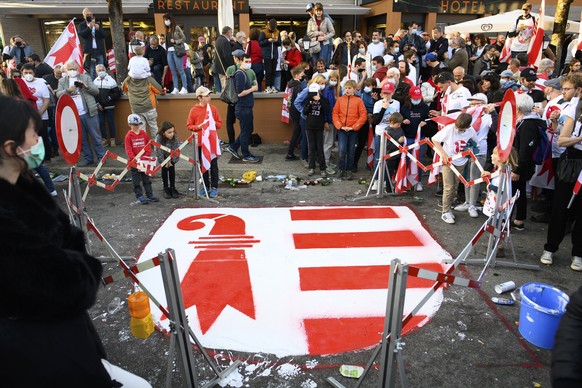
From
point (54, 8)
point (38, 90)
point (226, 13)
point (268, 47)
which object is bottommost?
point (38, 90)

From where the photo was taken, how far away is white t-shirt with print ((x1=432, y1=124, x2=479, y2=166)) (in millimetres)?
7117

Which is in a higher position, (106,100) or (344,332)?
(106,100)

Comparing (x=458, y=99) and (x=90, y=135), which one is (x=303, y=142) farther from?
(x=90, y=135)

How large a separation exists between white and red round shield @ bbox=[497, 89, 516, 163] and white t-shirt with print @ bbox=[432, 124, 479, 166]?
157 cm

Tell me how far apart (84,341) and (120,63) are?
11193mm

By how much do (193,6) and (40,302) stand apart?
21010mm

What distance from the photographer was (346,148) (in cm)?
918

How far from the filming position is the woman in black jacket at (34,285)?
74.7 inches

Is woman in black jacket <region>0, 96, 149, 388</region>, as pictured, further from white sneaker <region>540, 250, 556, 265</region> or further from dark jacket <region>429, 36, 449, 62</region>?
dark jacket <region>429, 36, 449, 62</region>

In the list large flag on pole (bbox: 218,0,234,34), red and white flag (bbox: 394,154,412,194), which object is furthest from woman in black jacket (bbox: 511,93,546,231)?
large flag on pole (bbox: 218,0,234,34)

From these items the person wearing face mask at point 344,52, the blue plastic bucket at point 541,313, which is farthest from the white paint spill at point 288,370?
the person wearing face mask at point 344,52

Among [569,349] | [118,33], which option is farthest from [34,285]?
[118,33]

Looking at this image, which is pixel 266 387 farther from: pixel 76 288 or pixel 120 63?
pixel 120 63

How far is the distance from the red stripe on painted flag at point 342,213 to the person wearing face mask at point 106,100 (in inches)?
238
